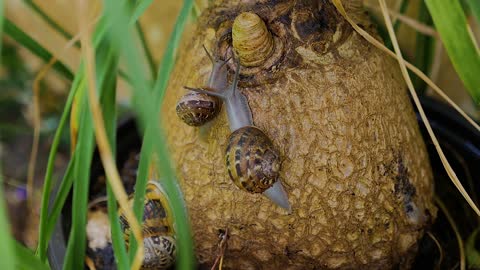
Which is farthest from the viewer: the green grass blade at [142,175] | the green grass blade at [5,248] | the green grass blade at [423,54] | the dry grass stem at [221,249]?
the green grass blade at [423,54]

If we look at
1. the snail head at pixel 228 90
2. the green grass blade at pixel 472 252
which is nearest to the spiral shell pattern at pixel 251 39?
the snail head at pixel 228 90

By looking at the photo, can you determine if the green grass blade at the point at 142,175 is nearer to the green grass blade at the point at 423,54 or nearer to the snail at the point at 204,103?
the snail at the point at 204,103

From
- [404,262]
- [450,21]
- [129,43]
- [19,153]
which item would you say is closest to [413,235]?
[404,262]

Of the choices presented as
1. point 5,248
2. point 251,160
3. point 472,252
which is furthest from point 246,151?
point 472,252

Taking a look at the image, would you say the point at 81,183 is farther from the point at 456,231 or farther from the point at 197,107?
the point at 456,231

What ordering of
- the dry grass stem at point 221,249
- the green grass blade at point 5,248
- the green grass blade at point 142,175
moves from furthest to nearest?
the dry grass stem at point 221,249
the green grass blade at point 142,175
the green grass blade at point 5,248

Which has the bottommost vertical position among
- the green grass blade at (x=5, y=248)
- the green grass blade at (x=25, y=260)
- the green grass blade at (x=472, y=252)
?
the green grass blade at (x=472, y=252)

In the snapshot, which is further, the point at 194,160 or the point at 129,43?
the point at 194,160

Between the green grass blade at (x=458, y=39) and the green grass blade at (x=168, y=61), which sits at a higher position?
the green grass blade at (x=168, y=61)

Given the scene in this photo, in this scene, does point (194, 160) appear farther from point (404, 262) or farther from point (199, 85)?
point (404, 262)
